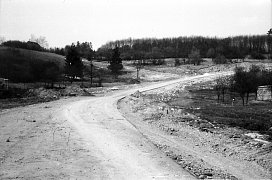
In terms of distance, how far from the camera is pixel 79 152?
13.1 meters

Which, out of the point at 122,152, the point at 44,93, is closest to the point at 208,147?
the point at 122,152

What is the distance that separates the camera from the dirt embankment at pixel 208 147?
1091 cm

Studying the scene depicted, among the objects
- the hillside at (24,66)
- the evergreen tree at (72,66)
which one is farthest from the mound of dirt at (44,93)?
the evergreen tree at (72,66)

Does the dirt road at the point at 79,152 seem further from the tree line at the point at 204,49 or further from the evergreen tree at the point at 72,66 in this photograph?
the tree line at the point at 204,49

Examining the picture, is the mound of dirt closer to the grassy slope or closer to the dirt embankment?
the dirt embankment

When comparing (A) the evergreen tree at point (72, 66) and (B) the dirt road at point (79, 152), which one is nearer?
(B) the dirt road at point (79, 152)

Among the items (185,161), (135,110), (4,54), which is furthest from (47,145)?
(4,54)

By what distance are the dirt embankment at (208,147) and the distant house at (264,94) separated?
23726mm

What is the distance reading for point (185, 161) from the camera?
1205 cm

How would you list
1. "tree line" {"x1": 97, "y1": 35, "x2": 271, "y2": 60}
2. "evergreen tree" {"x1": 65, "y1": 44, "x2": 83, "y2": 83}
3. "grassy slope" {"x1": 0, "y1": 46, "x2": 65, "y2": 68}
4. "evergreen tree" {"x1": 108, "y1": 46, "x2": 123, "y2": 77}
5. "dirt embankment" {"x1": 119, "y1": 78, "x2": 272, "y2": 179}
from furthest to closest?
"tree line" {"x1": 97, "y1": 35, "x2": 271, "y2": 60} → "grassy slope" {"x1": 0, "y1": 46, "x2": 65, "y2": 68} → "evergreen tree" {"x1": 108, "y1": 46, "x2": 123, "y2": 77} → "evergreen tree" {"x1": 65, "y1": 44, "x2": 83, "y2": 83} → "dirt embankment" {"x1": 119, "y1": 78, "x2": 272, "y2": 179}

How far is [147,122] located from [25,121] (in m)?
8.70

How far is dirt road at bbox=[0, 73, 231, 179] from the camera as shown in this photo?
10.5m

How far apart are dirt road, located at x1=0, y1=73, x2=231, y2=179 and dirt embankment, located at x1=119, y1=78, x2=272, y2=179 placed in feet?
2.35

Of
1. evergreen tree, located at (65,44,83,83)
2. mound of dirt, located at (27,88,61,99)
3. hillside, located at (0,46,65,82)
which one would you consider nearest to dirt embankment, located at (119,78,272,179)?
mound of dirt, located at (27,88,61,99)
